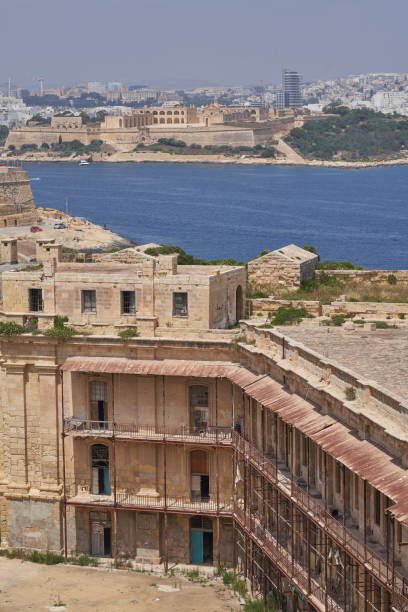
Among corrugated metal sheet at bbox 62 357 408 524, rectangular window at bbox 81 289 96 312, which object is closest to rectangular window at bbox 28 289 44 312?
rectangular window at bbox 81 289 96 312

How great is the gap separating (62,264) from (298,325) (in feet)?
26.9

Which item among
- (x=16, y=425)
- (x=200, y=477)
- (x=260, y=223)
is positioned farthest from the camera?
(x=260, y=223)

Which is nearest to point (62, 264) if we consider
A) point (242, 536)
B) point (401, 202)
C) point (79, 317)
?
point (79, 317)

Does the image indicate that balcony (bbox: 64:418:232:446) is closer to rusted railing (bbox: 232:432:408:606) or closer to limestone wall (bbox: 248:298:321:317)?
rusted railing (bbox: 232:432:408:606)

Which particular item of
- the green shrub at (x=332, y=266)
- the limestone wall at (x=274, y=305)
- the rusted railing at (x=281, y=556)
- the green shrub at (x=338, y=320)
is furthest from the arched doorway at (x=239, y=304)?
the green shrub at (x=332, y=266)

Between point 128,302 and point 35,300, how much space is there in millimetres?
2989

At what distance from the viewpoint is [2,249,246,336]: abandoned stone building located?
118 feet

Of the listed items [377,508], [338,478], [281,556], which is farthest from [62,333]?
[377,508]

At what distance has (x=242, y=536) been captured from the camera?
34719 mm

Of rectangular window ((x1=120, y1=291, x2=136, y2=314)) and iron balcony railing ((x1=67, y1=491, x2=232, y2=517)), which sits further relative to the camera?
rectangular window ((x1=120, y1=291, x2=136, y2=314))

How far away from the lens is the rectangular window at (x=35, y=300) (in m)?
37.5

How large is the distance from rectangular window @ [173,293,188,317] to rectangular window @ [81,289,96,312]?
2.51 m

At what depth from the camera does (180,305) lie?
36.3m

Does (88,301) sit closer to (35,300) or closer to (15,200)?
(35,300)
